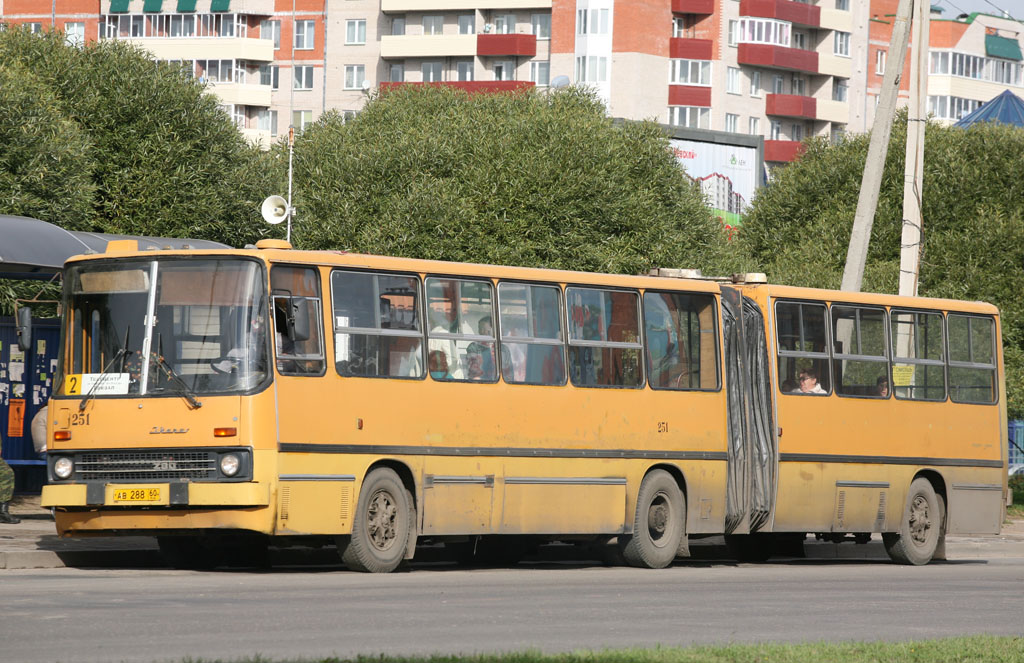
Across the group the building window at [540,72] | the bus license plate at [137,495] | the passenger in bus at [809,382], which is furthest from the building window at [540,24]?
the bus license plate at [137,495]

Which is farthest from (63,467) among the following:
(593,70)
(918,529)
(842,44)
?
(842,44)

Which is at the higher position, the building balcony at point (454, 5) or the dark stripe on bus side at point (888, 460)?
the building balcony at point (454, 5)

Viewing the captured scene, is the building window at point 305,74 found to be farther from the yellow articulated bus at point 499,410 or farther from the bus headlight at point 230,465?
the bus headlight at point 230,465

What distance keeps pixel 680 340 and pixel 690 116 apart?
81132 mm

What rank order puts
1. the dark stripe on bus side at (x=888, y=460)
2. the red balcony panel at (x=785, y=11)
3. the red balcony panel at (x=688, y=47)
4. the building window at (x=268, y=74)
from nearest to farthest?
the dark stripe on bus side at (x=888, y=460), the red balcony panel at (x=688, y=47), the red balcony panel at (x=785, y=11), the building window at (x=268, y=74)

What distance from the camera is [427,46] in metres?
101

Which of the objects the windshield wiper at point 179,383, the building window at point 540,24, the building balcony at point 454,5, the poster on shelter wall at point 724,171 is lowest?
the windshield wiper at point 179,383

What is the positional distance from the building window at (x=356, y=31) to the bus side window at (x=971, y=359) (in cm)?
8501

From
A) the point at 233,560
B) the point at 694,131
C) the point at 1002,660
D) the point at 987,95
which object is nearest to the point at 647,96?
the point at 694,131

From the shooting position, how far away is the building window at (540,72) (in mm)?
99000

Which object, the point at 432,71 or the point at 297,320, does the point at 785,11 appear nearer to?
the point at 432,71

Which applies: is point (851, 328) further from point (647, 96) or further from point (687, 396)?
point (647, 96)

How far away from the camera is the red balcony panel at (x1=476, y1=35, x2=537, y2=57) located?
9844cm

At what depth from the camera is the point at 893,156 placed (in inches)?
2335
